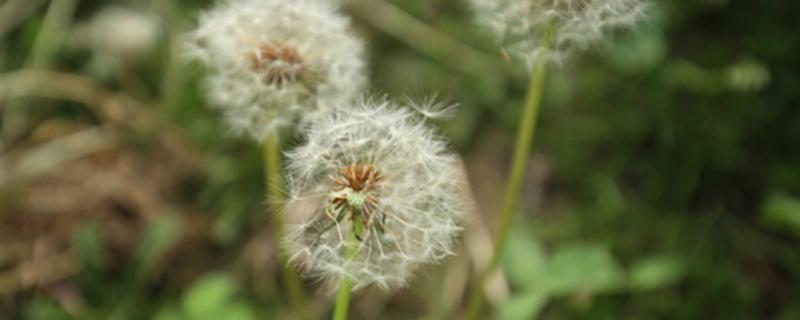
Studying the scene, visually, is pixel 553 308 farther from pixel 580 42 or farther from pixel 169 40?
pixel 169 40

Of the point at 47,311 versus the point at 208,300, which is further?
the point at 47,311

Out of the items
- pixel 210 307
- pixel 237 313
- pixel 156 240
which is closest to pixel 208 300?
pixel 210 307

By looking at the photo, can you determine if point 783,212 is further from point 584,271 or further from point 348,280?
point 348,280

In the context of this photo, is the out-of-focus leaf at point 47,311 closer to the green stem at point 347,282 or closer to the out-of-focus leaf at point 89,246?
the out-of-focus leaf at point 89,246

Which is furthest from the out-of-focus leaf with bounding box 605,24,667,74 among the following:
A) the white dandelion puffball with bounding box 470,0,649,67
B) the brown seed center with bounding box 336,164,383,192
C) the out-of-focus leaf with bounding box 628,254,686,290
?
the brown seed center with bounding box 336,164,383,192

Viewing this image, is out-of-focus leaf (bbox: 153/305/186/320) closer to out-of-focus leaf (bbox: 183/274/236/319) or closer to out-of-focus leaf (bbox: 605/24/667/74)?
out-of-focus leaf (bbox: 183/274/236/319)

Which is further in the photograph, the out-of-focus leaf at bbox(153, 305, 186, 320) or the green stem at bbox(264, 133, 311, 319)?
the out-of-focus leaf at bbox(153, 305, 186, 320)
